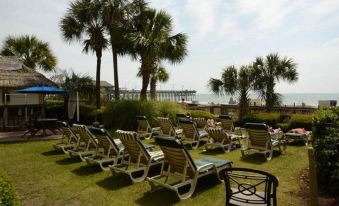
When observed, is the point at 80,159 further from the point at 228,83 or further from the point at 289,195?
the point at 228,83

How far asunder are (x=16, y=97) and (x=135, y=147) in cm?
1339

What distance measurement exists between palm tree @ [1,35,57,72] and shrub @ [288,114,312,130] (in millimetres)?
17637

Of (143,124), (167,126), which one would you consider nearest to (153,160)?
(167,126)

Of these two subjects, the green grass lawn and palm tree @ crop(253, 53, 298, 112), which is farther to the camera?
palm tree @ crop(253, 53, 298, 112)

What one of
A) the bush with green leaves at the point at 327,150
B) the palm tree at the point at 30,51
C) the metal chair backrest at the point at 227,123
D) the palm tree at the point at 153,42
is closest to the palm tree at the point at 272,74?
the palm tree at the point at 153,42

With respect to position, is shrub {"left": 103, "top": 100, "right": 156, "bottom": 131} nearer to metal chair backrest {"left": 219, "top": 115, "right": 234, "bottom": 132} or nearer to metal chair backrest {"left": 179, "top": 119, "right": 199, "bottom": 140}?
metal chair backrest {"left": 219, "top": 115, "right": 234, "bottom": 132}

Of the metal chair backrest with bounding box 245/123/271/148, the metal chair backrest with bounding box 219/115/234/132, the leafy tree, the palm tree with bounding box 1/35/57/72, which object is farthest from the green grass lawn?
the palm tree with bounding box 1/35/57/72

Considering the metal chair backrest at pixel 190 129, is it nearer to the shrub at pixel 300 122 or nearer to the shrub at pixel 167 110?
the shrub at pixel 167 110

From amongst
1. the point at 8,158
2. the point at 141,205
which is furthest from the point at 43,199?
the point at 8,158

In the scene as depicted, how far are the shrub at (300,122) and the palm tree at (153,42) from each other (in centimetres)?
777

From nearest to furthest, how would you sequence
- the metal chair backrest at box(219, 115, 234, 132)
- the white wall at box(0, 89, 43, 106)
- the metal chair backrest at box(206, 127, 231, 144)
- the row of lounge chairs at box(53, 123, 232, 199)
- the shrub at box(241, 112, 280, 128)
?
1. the row of lounge chairs at box(53, 123, 232, 199)
2. the metal chair backrest at box(206, 127, 231, 144)
3. the metal chair backrest at box(219, 115, 234, 132)
4. the shrub at box(241, 112, 280, 128)
5. the white wall at box(0, 89, 43, 106)

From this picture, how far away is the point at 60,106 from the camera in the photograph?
63.6 ft

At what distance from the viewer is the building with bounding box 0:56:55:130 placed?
16.3m

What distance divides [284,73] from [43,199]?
1439 centimetres
